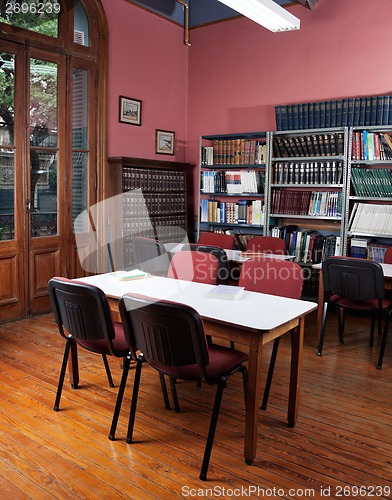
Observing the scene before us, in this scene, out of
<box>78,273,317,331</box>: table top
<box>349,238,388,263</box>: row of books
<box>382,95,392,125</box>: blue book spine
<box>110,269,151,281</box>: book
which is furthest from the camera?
<box>349,238,388,263</box>: row of books

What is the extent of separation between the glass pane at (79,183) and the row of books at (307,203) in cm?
226

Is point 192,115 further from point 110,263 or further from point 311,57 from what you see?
point 110,263

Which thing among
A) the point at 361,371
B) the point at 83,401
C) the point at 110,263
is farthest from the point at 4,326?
the point at 361,371

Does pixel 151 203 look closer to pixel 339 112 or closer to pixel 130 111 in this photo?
pixel 130 111

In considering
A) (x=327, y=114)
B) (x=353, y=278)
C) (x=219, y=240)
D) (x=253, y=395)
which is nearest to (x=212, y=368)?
(x=253, y=395)

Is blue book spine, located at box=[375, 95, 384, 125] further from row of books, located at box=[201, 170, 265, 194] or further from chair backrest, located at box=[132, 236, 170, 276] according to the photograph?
chair backrest, located at box=[132, 236, 170, 276]

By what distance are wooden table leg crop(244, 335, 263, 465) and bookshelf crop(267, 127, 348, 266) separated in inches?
133

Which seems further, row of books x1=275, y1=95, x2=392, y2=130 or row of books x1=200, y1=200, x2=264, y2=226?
row of books x1=200, y1=200, x2=264, y2=226

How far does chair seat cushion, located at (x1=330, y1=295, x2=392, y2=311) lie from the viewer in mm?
4051

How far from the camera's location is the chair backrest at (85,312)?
268cm

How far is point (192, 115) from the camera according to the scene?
7.02m

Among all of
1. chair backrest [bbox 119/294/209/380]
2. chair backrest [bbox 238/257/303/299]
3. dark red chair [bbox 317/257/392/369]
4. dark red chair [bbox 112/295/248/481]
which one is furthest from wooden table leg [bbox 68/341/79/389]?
dark red chair [bbox 317/257/392/369]

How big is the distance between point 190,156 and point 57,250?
262cm

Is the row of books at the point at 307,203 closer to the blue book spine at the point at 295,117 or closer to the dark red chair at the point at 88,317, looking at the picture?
the blue book spine at the point at 295,117
